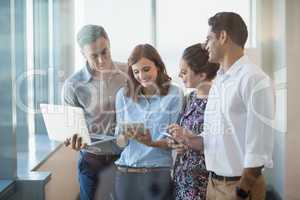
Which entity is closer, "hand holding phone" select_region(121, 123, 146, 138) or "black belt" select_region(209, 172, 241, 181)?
"black belt" select_region(209, 172, 241, 181)

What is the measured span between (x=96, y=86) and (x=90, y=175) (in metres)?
0.29

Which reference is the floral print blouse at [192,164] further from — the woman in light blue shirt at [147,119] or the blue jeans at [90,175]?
the blue jeans at [90,175]

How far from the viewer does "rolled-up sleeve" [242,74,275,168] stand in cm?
82

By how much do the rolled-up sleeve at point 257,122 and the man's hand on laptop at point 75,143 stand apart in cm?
47

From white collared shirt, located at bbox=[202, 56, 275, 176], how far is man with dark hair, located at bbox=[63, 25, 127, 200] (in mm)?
292

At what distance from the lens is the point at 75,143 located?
104 cm

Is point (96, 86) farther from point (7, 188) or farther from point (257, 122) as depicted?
point (257, 122)

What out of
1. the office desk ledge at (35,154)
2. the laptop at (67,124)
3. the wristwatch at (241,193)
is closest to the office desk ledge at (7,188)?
the office desk ledge at (35,154)

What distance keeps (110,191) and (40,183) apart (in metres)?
0.21

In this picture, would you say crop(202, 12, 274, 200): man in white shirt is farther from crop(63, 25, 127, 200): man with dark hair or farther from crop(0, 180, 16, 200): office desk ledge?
crop(0, 180, 16, 200): office desk ledge

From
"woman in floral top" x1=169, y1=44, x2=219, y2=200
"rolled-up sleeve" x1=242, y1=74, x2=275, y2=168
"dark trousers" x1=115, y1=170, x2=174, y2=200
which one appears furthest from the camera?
"dark trousers" x1=115, y1=170, x2=174, y2=200

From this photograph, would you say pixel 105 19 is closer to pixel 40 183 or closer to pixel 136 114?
pixel 136 114

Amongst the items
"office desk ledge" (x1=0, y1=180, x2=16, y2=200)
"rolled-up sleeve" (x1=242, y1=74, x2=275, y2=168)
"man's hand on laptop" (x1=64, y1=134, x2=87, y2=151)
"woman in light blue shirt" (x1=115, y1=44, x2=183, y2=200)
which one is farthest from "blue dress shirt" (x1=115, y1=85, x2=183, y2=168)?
"office desk ledge" (x1=0, y1=180, x2=16, y2=200)

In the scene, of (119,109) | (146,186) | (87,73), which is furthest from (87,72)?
(146,186)
